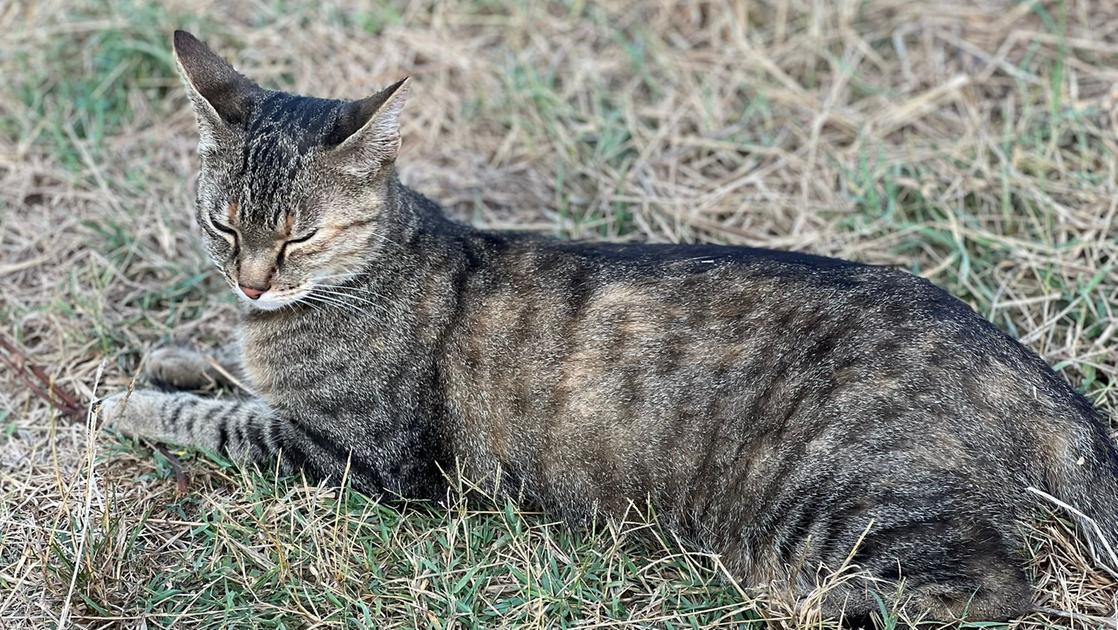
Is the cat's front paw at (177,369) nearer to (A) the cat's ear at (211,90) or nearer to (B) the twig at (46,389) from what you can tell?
(B) the twig at (46,389)

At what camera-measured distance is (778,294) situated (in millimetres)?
3898

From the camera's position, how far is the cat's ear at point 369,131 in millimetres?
3904

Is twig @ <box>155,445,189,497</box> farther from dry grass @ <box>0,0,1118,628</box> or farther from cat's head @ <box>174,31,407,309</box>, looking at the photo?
cat's head @ <box>174,31,407,309</box>

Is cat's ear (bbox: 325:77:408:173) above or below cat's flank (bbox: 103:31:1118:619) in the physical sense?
above

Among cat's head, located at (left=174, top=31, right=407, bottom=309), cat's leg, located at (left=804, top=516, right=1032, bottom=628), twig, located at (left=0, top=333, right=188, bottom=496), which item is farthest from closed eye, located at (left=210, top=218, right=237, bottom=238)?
cat's leg, located at (left=804, top=516, right=1032, bottom=628)

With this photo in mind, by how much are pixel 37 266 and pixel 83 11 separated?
6.35ft

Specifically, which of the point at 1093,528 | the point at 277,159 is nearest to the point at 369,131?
the point at 277,159

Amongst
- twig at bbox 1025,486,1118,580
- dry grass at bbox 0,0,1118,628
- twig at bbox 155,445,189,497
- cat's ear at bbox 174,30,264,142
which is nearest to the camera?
twig at bbox 1025,486,1118,580

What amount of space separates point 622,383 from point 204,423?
1619 mm

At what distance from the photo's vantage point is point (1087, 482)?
3.65m

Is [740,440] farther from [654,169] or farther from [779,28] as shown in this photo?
[779,28]

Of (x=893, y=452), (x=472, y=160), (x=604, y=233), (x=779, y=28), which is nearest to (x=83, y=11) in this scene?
(x=472, y=160)

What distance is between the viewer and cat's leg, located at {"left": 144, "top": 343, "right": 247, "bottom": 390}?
4707 mm

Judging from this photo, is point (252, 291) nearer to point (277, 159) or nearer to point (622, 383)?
point (277, 159)
